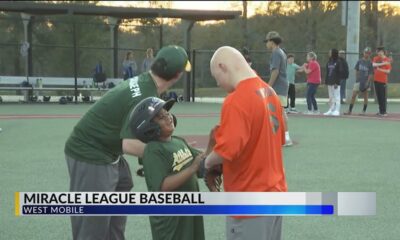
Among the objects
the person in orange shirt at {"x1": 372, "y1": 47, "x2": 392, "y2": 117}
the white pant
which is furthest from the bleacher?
the person in orange shirt at {"x1": 372, "y1": 47, "x2": 392, "y2": 117}

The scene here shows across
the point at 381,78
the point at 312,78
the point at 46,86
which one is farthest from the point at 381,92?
the point at 46,86

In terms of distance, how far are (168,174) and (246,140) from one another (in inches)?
21.7

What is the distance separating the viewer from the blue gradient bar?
3123 millimetres

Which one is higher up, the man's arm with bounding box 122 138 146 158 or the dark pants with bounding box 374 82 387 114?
the man's arm with bounding box 122 138 146 158

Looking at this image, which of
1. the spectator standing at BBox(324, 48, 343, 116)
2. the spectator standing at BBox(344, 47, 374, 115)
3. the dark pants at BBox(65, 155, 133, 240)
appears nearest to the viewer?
the dark pants at BBox(65, 155, 133, 240)

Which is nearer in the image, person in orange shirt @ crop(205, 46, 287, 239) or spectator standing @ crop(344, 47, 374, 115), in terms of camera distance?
person in orange shirt @ crop(205, 46, 287, 239)

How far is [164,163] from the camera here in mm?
3291

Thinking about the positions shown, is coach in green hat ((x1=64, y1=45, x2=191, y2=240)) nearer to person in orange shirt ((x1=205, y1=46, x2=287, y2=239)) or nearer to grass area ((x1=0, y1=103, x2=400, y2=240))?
person in orange shirt ((x1=205, y1=46, x2=287, y2=239))

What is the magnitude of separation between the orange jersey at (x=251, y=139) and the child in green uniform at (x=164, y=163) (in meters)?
0.25

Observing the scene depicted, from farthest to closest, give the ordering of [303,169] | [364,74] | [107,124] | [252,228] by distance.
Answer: [364,74] → [303,169] → [107,124] → [252,228]

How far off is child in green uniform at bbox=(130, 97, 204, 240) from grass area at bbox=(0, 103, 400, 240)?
1926mm

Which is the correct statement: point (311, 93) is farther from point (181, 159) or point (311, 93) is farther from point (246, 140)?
point (246, 140)

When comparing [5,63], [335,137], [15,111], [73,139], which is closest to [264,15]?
[5,63]

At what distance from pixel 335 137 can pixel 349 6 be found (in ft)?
39.4
